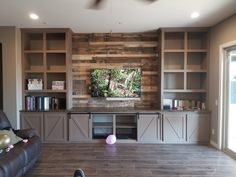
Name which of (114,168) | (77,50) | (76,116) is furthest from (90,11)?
(114,168)

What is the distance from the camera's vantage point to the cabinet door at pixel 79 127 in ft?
17.2

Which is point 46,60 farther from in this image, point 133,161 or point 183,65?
point 183,65

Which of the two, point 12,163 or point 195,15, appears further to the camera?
point 195,15

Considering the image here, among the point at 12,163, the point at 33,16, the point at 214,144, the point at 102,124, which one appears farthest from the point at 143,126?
the point at 33,16

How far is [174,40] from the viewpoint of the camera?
18.5 ft

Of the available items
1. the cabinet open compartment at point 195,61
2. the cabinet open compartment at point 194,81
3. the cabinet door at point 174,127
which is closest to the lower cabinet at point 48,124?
the cabinet door at point 174,127

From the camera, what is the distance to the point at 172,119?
17.0ft

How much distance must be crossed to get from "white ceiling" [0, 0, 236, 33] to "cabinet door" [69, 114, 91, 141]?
2.07 m

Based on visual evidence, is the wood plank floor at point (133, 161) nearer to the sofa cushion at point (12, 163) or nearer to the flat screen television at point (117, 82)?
the sofa cushion at point (12, 163)

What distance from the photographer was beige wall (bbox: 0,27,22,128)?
16.4ft

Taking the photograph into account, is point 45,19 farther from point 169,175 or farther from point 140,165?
point 169,175

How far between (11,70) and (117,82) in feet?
8.05

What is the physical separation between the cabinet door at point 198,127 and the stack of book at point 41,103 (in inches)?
124

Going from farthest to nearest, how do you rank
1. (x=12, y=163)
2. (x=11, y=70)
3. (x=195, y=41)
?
(x=195, y=41)
(x=11, y=70)
(x=12, y=163)
